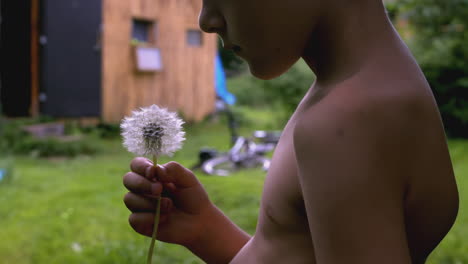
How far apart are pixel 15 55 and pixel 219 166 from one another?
4.31 m

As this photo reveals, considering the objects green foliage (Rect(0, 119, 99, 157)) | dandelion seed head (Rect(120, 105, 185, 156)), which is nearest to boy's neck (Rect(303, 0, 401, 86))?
dandelion seed head (Rect(120, 105, 185, 156))

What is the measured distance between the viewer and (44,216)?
3547 millimetres

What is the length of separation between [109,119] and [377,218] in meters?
8.23

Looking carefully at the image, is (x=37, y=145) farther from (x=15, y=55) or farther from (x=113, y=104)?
(x=15, y=55)

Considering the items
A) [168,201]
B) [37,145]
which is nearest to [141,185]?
[168,201]

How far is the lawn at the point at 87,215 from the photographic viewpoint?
2.83 metres

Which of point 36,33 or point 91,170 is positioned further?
point 36,33

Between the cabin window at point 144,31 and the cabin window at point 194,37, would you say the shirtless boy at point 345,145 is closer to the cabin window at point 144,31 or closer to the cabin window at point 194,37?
the cabin window at point 144,31

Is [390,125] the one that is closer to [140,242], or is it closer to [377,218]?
[377,218]

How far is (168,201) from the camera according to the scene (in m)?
0.83

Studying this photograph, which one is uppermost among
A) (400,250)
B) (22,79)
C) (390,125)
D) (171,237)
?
(390,125)

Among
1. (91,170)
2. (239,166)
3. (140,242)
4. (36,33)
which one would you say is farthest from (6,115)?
(140,242)

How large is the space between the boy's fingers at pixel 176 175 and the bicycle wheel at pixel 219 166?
4.51m

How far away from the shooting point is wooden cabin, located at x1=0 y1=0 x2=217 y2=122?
7824 millimetres
